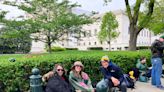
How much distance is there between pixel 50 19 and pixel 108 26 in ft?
124

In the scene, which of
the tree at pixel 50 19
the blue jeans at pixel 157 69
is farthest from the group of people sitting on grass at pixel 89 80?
the tree at pixel 50 19

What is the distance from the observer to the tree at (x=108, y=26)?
51.0 metres

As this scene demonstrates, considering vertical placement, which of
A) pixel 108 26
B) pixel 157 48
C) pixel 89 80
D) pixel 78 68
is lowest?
pixel 89 80

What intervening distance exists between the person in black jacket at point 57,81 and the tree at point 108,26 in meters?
45.1

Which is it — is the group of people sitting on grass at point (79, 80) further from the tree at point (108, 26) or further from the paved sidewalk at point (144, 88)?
the tree at point (108, 26)

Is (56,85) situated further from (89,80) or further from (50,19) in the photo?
(50,19)

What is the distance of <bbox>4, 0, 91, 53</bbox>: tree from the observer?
13.8 metres

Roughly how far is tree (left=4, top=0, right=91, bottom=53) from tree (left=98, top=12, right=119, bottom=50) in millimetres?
35319

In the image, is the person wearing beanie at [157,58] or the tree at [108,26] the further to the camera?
the tree at [108,26]

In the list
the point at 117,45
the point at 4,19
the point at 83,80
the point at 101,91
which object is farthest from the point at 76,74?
the point at 117,45

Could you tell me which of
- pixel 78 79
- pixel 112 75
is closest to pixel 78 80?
pixel 78 79

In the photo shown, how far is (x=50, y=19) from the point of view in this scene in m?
14.6

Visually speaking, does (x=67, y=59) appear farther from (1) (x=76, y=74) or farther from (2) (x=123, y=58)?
(2) (x=123, y=58)

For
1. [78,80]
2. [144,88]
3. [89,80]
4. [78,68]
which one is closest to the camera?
[78,68]
